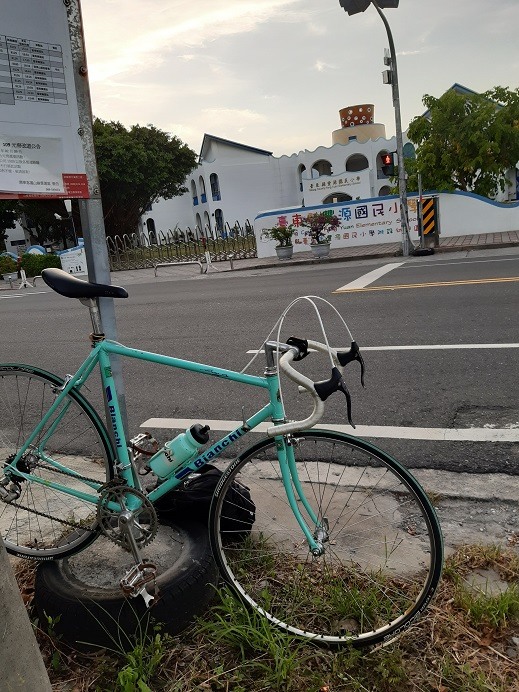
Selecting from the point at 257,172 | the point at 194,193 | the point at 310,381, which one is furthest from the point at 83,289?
the point at 194,193

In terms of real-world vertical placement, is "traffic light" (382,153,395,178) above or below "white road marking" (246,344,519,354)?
above

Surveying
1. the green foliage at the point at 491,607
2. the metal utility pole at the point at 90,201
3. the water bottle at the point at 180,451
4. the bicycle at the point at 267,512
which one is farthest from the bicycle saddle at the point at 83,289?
the green foliage at the point at 491,607

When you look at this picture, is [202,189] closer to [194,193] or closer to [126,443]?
[194,193]

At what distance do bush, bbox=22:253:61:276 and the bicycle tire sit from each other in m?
23.4

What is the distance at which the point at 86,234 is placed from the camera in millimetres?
2672

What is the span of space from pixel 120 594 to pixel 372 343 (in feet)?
15.2

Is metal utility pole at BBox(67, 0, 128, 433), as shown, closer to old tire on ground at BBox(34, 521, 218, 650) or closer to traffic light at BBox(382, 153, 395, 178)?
old tire on ground at BBox(34, 521, 218, 650)

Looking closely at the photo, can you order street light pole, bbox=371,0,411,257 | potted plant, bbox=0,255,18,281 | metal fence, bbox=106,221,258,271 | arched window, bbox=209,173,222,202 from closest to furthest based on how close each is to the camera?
1. street light pole, bbox=371,0,411,257
2. metal fence, bbox=106,221,258,271
3. potted plant, bbox=0,255,18,281
4. arched window, bbox=209,173,222,202

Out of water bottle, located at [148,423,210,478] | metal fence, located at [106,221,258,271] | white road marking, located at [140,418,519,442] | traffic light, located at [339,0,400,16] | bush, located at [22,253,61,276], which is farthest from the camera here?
bush, located at [22,253,61,276]

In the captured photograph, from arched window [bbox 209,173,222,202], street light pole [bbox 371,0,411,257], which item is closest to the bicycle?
street light pole [bbox 371,0,411,257]

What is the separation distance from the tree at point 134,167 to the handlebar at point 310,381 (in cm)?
3375

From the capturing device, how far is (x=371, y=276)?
12.2 meters

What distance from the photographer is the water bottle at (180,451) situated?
89.8 inches

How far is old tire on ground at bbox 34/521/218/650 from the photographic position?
216 cm
